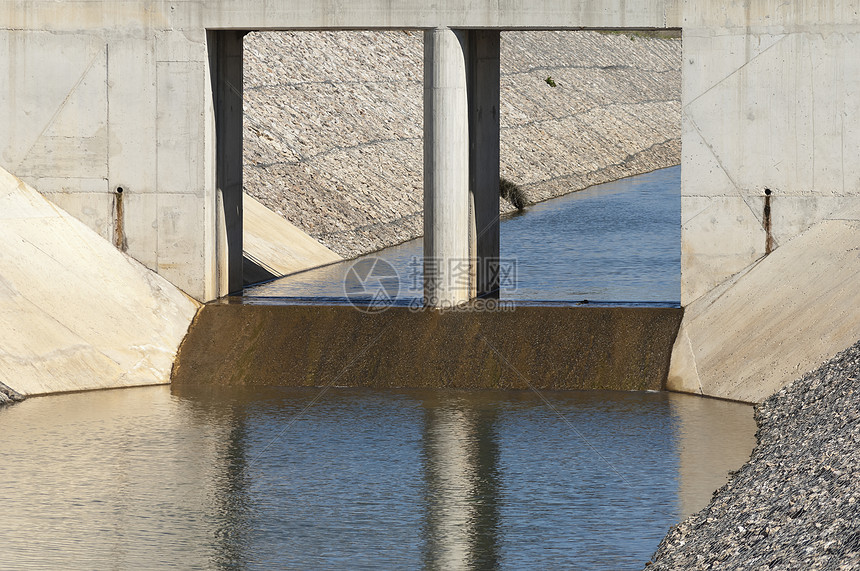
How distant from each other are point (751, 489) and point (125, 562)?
5745 mm

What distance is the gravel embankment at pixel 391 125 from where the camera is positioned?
113 ft

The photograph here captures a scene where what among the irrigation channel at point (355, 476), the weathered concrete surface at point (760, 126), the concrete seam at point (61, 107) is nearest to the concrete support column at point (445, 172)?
the irrigation channel at point (355, 476)

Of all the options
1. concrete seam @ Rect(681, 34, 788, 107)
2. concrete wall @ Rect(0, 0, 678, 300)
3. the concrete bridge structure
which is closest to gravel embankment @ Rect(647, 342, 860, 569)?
the concrete bridge structure

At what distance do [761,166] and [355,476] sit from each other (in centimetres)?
863

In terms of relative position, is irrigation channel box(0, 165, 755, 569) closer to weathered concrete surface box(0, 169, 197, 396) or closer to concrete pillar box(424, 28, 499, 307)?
weathered concrete surface box(0, 169, 197, 396)

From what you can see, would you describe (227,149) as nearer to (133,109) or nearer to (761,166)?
(133,109)

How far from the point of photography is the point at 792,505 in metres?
11.1

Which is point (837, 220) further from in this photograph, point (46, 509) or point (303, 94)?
point (303, 94)

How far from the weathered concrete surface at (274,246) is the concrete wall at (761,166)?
32.4 feet

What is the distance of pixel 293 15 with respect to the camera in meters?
20.3

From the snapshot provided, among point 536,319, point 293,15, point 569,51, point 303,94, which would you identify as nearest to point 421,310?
point 536,319

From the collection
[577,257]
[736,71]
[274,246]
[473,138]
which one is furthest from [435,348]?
[577,257]

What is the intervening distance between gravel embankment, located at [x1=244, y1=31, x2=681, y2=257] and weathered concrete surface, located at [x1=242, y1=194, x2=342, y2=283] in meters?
1.31

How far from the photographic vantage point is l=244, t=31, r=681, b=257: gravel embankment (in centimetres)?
3450
